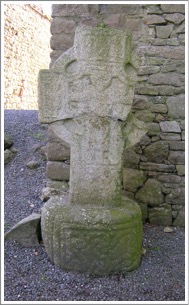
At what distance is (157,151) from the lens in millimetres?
3730

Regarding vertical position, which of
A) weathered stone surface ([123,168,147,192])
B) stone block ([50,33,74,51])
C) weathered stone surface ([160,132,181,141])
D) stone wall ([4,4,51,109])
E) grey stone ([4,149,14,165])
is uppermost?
stone wall ([4,4,51,109])

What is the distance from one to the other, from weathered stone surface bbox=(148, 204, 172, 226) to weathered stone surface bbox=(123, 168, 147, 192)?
0.33m

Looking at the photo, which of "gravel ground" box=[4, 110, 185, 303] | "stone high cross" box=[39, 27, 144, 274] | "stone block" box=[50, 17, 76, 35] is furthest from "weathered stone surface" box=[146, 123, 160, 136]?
"stone block" box=[50, 17, 76, 35]

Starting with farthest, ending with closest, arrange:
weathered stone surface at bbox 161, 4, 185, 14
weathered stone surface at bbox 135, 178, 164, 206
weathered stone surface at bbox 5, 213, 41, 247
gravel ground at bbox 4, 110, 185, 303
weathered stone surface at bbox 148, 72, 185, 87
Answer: weathered stone surface at bbox 135, 178, 164, 206
weathered stone surface at bbox 148, 72, 185, 87
weathered stone surface at bbox 161, 4, 185, 14
weathered stone surface at bbox 5, 213, 41, 247
gravel ground at bbox 4, 110, 185, 303

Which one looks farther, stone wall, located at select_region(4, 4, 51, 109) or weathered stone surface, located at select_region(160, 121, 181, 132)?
stone wall, located at select_region(4, 4, 51, 109)

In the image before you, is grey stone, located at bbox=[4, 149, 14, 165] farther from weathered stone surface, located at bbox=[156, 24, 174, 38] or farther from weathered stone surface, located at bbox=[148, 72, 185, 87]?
weathered stone surface, located at bbox=[156, 24, 174, 38]

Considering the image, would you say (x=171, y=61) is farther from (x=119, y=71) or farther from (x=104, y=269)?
(x=104, y=269)

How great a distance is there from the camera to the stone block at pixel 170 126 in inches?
145

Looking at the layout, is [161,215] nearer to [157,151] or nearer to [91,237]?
[157,151]

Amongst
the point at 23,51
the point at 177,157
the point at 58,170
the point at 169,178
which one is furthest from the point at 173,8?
the point at 23,51

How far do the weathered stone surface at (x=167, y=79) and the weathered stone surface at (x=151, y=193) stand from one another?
1.11 m

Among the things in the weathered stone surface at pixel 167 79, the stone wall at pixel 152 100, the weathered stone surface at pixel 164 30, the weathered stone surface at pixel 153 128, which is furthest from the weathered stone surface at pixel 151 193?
the weathered stone surface at pixel 164 30

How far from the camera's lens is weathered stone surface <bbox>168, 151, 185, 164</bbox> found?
371 centimetres

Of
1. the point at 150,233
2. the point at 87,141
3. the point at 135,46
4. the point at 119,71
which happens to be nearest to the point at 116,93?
the point at 119,71
